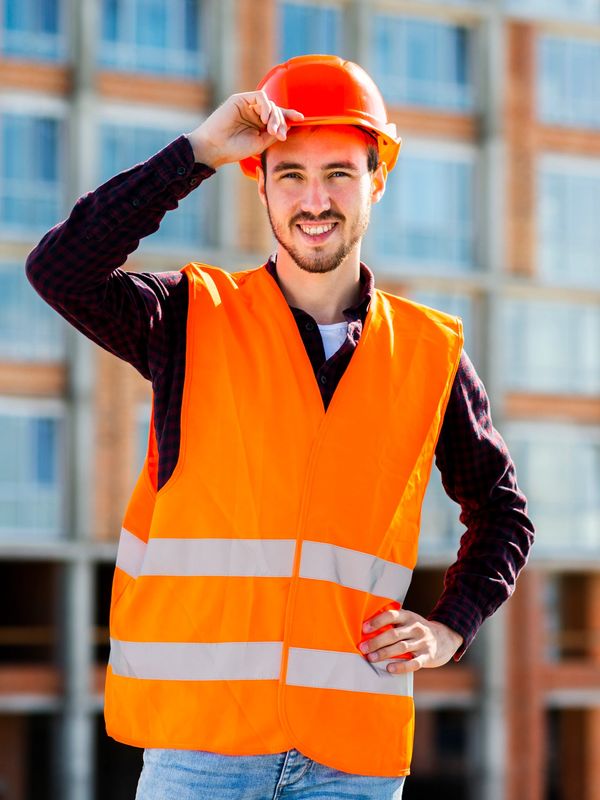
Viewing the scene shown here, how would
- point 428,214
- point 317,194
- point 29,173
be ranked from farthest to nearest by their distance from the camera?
point 428,214, point 29,173, point 317,194

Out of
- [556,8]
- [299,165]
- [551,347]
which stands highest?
[556,8]

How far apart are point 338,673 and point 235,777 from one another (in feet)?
0.98

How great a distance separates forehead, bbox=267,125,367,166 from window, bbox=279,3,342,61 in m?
22.7

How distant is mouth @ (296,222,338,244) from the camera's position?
3258mm

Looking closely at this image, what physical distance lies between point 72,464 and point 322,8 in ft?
29.1

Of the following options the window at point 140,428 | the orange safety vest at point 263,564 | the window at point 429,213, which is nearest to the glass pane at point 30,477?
the window at point 140,428

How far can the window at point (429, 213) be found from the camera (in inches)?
1035

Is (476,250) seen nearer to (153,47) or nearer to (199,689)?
(153,47)

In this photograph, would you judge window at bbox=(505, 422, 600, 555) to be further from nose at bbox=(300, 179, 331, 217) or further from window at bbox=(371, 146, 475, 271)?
nose at bbox=(300, 179, 331, 217)

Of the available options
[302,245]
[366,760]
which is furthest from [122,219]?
[366,760]

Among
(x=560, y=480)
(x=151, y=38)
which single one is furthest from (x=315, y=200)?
(x=560, y=480)

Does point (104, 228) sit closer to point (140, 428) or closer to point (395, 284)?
point (140, 428)

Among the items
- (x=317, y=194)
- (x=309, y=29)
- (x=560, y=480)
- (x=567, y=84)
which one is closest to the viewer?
(x=317, y=194)

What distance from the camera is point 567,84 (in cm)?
2731
